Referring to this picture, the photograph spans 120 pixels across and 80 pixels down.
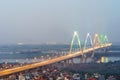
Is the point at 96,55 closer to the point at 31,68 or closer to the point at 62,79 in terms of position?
the point at 31,68

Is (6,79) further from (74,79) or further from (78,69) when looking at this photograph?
(78,69)

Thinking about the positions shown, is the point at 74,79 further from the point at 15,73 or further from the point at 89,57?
the point at 89,57

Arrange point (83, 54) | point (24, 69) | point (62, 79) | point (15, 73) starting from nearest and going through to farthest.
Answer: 1. point (62, 79)
2. point (15, 73)
3. point (24, 69)
4. point (83, 54)

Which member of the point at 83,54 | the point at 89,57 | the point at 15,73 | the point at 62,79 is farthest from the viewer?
the point at 89,57

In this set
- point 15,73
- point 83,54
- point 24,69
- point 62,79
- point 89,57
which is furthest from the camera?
point 89,57

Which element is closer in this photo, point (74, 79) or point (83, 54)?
point (74, 79)

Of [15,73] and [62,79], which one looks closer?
[62,79]

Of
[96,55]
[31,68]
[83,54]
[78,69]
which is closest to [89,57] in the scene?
[96,55]

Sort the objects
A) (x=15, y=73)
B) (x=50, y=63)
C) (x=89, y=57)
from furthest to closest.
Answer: (x=89, y=57) → (x=50, y=63) → (x=15, y=73)

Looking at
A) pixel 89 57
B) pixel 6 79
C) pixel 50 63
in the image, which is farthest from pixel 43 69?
pixel 89 57
